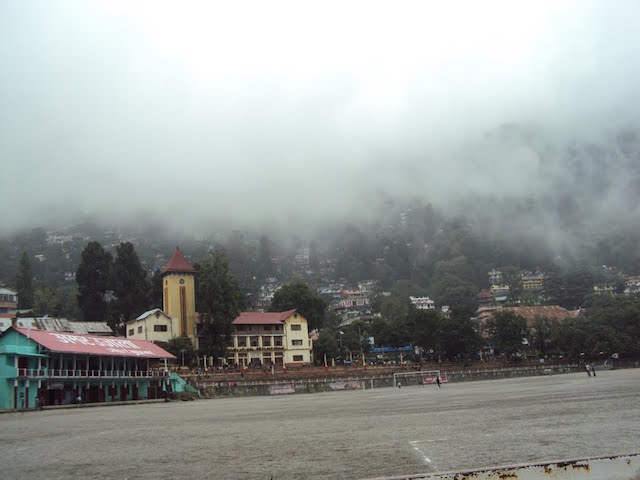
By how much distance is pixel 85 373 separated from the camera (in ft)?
166

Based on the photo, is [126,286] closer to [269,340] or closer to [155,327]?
[155,327]

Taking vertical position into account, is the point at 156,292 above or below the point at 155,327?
above

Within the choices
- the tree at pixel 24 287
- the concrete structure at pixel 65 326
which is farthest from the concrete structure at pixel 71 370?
the tree at pixel 24 287

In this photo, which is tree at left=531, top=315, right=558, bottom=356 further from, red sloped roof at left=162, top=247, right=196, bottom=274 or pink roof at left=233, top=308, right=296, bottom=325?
red sloped roof at left=162, top=247, right=196, bottom=274

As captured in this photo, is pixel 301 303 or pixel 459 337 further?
pixel 301 303

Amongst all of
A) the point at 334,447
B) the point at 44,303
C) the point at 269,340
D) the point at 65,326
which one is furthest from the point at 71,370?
the point at 44,303

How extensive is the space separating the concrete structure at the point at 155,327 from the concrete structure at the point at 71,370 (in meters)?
14.2

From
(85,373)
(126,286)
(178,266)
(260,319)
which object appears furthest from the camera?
(260,319)

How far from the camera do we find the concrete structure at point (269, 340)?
85312 millimetres

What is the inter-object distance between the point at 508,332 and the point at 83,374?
65.1 metres

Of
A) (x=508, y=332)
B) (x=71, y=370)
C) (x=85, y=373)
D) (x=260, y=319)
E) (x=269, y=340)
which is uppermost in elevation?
(x=260, y=319)

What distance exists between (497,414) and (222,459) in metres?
9.78

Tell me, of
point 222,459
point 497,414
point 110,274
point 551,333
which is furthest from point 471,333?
point 222,459

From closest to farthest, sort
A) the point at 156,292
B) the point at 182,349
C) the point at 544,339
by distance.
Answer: the point at 182,349 → the point at 156,292 → the point at 544,339
